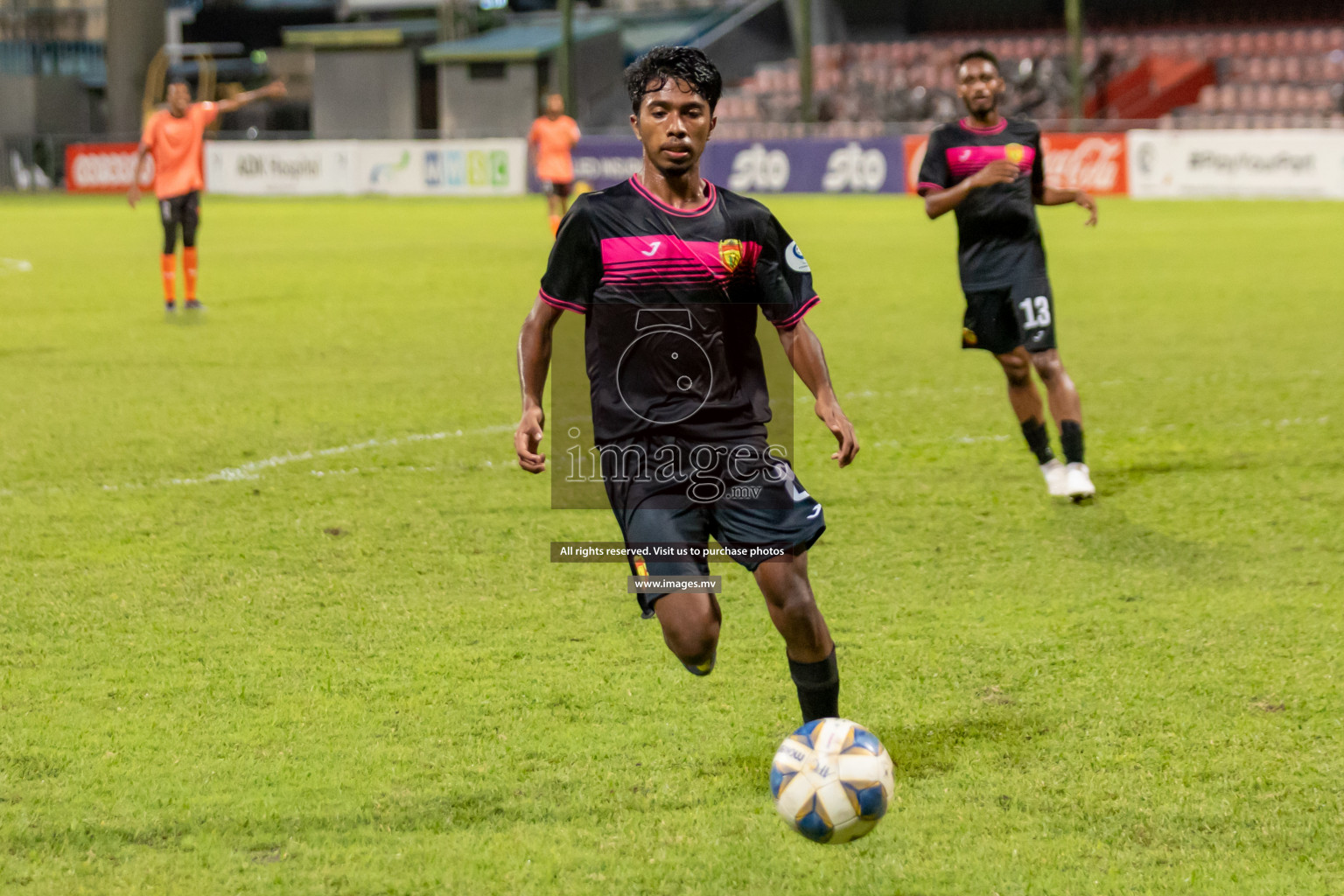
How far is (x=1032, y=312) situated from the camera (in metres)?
6.77

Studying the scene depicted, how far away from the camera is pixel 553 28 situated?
4662cm

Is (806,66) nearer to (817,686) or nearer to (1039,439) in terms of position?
(1039,439)

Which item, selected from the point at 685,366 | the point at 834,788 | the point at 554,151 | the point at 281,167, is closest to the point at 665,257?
the point at 685,366

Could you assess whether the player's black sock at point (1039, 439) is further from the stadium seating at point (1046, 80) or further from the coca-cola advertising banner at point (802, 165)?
the stadium seating at point (1046, 80)

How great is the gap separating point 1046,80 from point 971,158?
107ft

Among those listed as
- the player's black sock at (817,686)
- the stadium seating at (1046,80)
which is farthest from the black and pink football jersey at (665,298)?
the stadium seating at (1046,80)

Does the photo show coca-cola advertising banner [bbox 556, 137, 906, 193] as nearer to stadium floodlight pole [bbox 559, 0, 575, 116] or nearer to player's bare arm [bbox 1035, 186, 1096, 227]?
stadium floodlight pole [bbox 559, 0, 575, 116]

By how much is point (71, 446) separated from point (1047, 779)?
5944 millimetres

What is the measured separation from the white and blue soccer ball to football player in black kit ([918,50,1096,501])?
364 cm

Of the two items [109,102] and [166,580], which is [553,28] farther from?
[166,580]

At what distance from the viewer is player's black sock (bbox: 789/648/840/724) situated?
3723 millimetres

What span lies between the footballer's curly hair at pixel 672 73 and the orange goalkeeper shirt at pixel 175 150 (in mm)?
10480

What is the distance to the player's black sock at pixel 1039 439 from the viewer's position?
23.0ft

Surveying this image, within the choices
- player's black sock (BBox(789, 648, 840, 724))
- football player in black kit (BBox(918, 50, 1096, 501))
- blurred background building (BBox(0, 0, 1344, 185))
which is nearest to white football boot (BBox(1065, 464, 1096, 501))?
football player in black kit (BBox(918, 50, 1096, 501))
